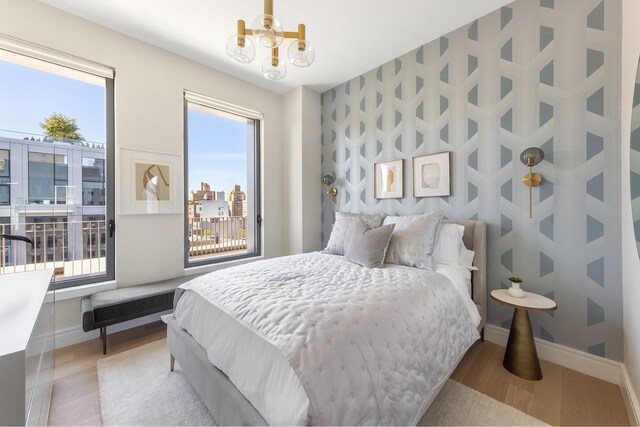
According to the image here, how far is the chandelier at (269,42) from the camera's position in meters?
1.42

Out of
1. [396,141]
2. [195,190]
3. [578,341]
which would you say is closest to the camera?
[578,341]

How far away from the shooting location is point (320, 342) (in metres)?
0.99

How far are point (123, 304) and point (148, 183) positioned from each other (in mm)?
1219

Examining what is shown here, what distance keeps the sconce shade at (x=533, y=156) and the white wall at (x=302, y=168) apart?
2456mm

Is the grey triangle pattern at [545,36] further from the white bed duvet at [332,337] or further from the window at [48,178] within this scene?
the window at [48,178]

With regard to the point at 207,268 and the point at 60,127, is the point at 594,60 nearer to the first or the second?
the point at 207,268

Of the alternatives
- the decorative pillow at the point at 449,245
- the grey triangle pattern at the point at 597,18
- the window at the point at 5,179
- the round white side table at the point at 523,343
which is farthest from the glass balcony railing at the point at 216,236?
the grey triangle pattern at the point at 597,18

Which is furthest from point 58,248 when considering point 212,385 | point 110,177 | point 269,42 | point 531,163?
point 531,163

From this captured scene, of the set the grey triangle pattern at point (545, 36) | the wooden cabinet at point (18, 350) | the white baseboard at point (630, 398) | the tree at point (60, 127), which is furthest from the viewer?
the tree at point (60, 127)

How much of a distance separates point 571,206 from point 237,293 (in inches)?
96.5

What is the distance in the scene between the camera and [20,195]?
7.10 ft

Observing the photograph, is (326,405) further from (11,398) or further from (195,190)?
(195,190)

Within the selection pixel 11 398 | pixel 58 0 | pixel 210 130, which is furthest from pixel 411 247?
pixel 58 0

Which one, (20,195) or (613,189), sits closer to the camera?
(613,189)
